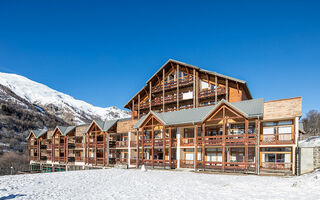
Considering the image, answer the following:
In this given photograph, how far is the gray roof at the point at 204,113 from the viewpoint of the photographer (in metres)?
21.8

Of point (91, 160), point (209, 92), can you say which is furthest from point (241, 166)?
point (91, 160)

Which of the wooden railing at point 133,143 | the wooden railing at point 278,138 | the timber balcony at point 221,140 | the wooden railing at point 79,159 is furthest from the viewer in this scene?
the wooden railing at point 79,159

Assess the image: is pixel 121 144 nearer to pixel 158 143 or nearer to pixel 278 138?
pixel 158 143

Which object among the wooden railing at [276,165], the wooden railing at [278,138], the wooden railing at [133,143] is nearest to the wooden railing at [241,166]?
the wooden railing at [276,165]

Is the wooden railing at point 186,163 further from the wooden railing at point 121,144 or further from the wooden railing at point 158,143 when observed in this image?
the wooden railing at point 121,144

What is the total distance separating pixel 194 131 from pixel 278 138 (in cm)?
929

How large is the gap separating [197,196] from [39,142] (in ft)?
171

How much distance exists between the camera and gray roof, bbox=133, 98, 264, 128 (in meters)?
21.8

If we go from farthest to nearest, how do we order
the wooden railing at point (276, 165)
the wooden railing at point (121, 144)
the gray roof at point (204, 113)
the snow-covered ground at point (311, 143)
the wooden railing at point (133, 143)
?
the wooden railing at point (121, 144) → the wooden railing at point (133, 143) → the gray roof at point (204, 113) → the wooden railing at point (276, 165) → the snow-covered ground at point (311, 143)

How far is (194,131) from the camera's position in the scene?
26891mm

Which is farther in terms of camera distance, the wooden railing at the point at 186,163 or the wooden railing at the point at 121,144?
the wooden railing at the point at 121,144

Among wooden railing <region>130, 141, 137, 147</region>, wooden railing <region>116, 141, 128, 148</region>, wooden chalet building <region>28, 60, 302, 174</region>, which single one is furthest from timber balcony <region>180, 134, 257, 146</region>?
wooden railing <region>116, 141, 128, 148</region>

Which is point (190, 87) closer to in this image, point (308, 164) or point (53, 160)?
point (308, 164)

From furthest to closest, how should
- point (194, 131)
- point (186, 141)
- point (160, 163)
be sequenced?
point (160, 163) < point (186, 141) < point (194, 131)
